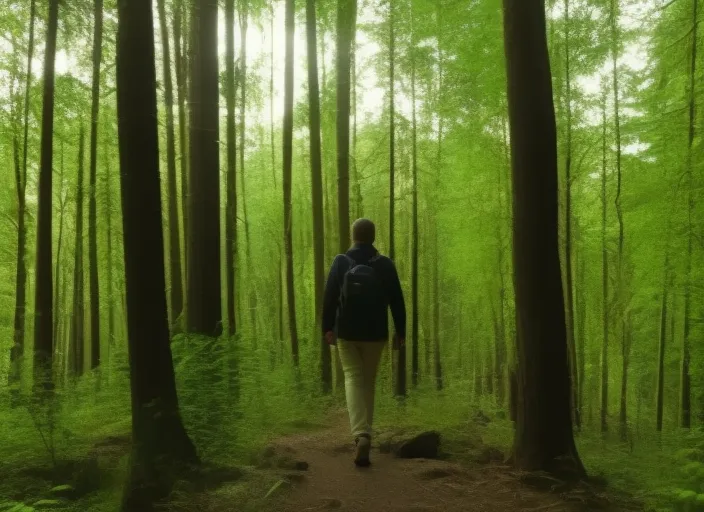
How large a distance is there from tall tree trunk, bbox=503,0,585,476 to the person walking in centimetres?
116

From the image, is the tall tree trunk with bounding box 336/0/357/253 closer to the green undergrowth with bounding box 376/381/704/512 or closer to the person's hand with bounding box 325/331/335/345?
the green undergrowth with bounding box 376/381/704/512

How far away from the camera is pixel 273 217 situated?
18.5 meters

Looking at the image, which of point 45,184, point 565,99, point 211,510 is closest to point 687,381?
point 565,99

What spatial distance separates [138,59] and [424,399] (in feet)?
24.3

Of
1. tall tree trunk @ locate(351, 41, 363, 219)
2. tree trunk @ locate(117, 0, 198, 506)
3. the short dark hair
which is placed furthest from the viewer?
tall tree trunk @ locate(351, 41, 363, 219)

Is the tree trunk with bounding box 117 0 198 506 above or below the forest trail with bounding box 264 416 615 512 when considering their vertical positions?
above

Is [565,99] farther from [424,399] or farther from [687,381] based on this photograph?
[687,381]

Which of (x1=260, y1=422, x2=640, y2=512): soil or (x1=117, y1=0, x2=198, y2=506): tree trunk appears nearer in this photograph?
(x1=260, y1=422, x2=640, y2=512): soil

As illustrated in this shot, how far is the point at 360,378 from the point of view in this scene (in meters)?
4.77

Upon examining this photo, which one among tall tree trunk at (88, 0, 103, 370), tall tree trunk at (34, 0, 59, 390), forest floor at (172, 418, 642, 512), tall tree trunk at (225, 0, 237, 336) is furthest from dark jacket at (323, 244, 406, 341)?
tall tree trunk at (88, 0, 103, 370)

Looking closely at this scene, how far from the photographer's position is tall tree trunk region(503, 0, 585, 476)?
4426 mm

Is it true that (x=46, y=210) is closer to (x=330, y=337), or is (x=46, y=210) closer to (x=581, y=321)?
(x=330, y=337)

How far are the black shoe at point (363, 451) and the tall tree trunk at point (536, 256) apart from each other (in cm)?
130

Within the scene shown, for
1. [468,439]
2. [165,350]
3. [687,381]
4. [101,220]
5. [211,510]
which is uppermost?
[101,220]
